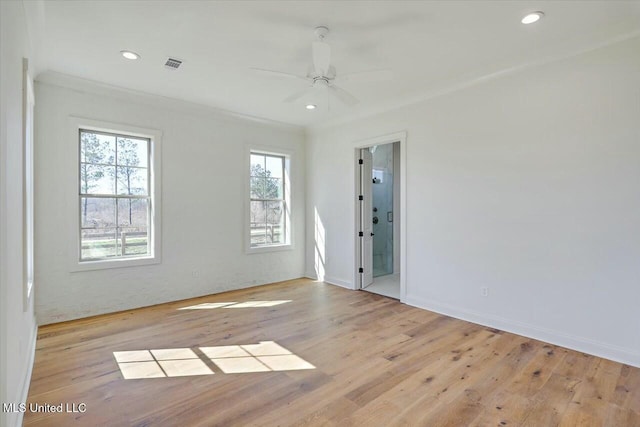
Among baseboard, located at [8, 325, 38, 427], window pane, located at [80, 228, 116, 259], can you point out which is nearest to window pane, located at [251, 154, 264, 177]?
window pane, located at [80, 228, 116, 259]

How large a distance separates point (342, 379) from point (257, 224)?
361cm

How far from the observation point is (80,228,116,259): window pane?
4074 millimetres

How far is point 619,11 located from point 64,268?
19.6 ft

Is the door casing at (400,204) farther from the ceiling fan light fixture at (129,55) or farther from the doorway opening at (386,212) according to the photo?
the ceiling fan light fixture at (129,55)

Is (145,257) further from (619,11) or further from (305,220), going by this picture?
(619,11)

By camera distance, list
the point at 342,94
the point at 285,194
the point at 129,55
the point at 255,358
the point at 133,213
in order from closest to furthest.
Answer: the point at 255,358 → the point at 342,94 → the point at 129,55 → the point at 133,213 → the point at 285,194

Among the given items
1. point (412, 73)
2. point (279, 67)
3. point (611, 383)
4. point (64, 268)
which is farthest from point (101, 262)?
point (611, 383)

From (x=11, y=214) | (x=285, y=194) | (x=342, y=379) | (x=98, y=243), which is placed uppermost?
(x=285, y=194)

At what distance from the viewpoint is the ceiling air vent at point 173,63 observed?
3412 millimetres

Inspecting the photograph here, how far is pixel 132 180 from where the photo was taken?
4453mm

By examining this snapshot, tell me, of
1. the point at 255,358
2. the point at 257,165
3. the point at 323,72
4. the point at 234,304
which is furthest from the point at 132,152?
the point at 255,358

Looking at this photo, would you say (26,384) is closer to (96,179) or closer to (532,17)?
(96,179)

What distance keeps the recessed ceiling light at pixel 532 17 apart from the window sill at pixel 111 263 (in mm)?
4927

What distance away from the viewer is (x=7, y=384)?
1.70 meters
